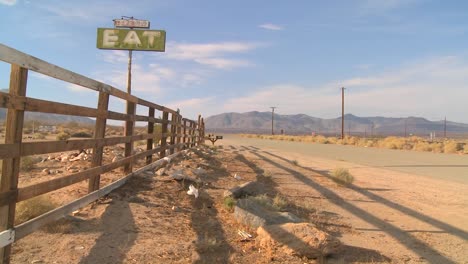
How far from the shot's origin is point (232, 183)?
10.1 m

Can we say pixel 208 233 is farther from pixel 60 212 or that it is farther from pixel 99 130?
pixel 99 130

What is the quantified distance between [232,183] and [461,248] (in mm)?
5141

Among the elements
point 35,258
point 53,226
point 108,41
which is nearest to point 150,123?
point 53,226

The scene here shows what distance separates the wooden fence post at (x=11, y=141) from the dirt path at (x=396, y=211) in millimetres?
3349

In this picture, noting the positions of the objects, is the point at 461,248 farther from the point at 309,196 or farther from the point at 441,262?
the point at 309,196

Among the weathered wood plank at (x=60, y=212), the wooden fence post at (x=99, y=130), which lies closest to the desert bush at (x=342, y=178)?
the weathered wood plank at (x=60, y=212)

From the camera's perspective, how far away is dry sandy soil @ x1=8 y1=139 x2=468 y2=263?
461 cm

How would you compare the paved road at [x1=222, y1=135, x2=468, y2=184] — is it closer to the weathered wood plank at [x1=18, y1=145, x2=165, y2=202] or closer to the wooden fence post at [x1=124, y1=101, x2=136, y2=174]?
the wooden fence post at [x1=124, y1=101, x2=136, y2=174]

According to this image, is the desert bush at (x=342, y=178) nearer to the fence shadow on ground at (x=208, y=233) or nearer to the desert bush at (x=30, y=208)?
the fence shadow on ground at (x=208, y=233)

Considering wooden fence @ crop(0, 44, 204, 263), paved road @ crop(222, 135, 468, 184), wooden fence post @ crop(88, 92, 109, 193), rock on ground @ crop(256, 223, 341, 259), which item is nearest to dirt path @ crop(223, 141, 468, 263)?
rock on ground @ crop(256, 223, 341, 259)

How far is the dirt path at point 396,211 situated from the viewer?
18.9 ft

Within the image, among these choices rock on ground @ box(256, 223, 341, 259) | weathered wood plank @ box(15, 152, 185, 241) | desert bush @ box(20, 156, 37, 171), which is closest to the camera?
weathered wood plank @ box(15, 152, 185, 241)

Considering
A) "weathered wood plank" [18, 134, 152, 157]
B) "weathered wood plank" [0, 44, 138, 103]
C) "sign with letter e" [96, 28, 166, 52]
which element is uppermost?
"sign with letter e" [96, 28, 166, 52]

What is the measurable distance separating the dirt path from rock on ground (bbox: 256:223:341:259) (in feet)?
0.63
